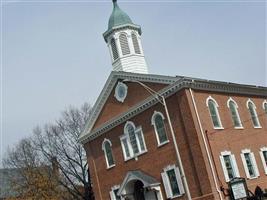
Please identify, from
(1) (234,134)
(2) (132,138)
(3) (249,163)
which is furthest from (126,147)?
(3) (249,163)

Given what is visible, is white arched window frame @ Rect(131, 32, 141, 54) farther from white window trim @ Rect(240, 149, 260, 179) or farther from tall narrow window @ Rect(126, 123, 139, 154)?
white window trim @ Rect(240, 149, 260, 179)

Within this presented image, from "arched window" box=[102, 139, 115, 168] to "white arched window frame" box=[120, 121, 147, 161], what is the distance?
1.76 meters

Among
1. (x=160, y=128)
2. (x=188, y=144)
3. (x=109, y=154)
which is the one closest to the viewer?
(x=188, y=144)

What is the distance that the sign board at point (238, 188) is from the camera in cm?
2805

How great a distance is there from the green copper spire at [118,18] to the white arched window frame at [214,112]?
10.2 meters

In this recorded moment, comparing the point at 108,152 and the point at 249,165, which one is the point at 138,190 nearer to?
the point at 108,152

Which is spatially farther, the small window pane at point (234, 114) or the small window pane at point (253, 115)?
the small window pane at point (253, 115)

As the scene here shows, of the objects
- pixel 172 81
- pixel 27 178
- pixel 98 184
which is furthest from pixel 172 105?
pixel 27 178

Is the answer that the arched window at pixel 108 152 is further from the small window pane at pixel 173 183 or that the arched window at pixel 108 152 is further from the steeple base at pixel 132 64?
the small window pane at pixel 173 183

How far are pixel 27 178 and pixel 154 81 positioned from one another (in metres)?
25.2

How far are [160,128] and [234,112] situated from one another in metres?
5.96

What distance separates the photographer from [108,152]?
3678 centimetres

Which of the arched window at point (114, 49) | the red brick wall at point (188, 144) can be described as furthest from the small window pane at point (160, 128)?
the arched window at point (114, 49)

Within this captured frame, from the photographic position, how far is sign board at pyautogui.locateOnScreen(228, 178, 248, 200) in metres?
28.0
